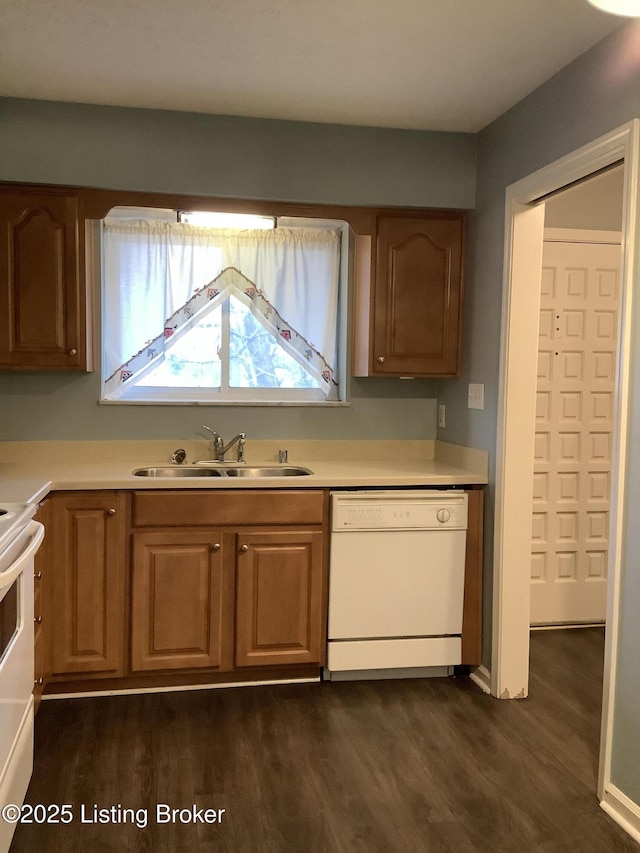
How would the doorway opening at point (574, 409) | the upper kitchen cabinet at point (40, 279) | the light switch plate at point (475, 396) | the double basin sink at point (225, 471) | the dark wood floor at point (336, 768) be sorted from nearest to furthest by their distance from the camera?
1. the dark wood floor at point (336, 768)
2. the upper kitchen cabinet at point (40, 279)
3. the light switch plate at point (475, 396)
4. the double basin sink at point (225, 471)
5. the doorway opening at point (574, 409)

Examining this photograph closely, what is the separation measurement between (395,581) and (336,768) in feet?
2.94

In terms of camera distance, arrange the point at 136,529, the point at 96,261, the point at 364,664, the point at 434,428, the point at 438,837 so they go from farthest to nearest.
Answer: the point at 434,428 → the point at 96,261 → the point at 364,664 → the point at 136,529 → the point at 438,837

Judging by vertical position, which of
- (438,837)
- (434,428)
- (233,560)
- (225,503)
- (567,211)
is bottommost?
(438,837)

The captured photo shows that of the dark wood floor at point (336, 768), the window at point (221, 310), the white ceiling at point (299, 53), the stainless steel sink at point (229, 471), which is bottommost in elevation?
the dark wood floor at point (336, 768)

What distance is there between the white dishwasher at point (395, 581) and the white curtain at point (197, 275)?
100 cm

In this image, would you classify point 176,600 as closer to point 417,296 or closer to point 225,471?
point 225,471

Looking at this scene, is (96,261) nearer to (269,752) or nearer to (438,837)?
(269,752)

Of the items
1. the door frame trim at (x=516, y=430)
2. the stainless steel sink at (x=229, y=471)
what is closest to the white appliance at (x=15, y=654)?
the stainless steel sink at (x=229, y=471)

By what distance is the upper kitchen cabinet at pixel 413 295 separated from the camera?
3.48m

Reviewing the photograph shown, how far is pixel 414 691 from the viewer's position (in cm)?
320

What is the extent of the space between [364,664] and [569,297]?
2.19 meters

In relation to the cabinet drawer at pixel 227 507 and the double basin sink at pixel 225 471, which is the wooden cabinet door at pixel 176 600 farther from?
the double basin sink at pixel 225 471

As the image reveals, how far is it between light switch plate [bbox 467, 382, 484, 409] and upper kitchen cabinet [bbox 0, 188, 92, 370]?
1782mm

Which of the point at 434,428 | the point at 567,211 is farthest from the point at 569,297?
the point at 434,428
